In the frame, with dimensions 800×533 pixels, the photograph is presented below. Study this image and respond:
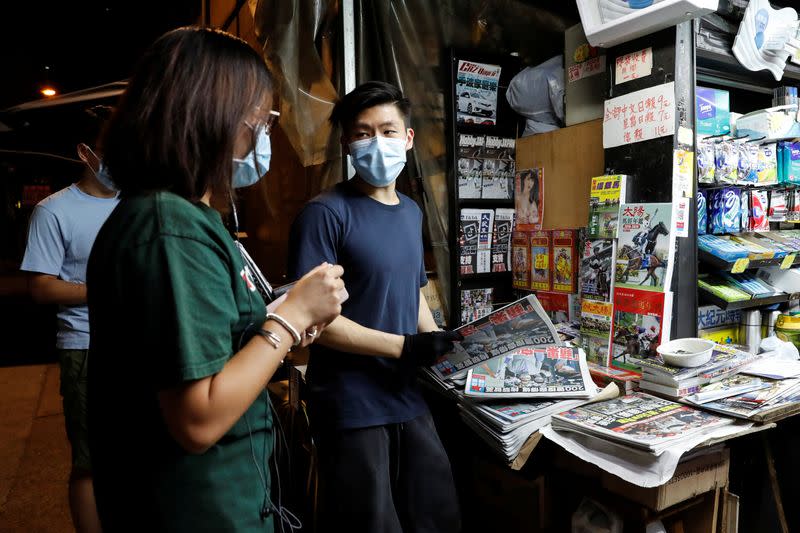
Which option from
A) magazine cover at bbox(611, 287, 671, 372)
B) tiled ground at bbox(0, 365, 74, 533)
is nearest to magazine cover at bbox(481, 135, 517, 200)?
magazine cover at bbox(611, 287, 671, 372)

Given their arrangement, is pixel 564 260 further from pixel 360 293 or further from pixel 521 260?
pixel 360 293

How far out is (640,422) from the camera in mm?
1812

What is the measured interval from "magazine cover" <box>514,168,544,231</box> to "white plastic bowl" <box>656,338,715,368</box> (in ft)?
3.02

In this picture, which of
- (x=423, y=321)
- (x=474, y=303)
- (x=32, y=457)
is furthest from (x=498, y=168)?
(x=32, y=457)

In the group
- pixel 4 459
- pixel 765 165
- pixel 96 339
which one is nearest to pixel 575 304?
pixel 765 165

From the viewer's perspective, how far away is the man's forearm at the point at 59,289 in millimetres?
2148

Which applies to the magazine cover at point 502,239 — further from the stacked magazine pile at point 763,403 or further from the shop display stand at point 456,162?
the stacked magazine pile at point 763,403

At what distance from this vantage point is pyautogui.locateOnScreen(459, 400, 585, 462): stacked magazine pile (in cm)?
190

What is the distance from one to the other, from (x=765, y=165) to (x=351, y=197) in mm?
2307

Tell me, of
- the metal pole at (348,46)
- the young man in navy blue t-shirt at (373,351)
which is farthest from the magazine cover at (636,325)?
the metal pole at (348,46)

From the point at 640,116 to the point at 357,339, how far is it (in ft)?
5.19

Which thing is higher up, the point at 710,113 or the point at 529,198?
the point at 710,113

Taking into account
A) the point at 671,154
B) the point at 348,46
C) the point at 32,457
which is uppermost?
the point at 348,46

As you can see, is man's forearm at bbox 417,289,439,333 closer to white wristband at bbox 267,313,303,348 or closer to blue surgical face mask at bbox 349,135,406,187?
blue surgical face mask at bbox 349,135,406,187
